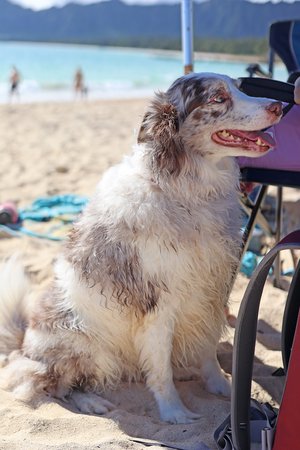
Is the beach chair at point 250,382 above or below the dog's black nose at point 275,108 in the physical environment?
below

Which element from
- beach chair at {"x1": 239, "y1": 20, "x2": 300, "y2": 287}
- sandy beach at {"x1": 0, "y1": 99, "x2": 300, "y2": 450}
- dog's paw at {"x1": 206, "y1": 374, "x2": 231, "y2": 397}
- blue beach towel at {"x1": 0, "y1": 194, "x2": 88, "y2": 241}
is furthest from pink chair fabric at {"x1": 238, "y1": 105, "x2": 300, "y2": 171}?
blue beach towel at {"x1": 0, "y1": 194, "x2": 88, "y2": 241}

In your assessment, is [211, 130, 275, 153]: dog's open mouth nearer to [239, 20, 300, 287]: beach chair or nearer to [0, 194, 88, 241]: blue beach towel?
[239, 20, 300, 287]: beach chair

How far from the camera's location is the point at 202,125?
7.61ft

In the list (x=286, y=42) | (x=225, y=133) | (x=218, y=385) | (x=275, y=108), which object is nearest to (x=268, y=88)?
(x=275, y=108)

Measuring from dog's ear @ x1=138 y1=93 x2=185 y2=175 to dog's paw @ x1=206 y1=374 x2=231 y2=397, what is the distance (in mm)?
1013

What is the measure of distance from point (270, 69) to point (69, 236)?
221 centimetres

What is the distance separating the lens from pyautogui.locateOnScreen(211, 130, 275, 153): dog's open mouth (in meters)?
2.31

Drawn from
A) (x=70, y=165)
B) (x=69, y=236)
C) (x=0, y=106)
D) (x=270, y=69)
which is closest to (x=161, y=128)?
(x=69, y=236)

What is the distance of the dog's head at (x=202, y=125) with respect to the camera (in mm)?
2307

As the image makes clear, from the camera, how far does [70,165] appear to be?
7.16 metres

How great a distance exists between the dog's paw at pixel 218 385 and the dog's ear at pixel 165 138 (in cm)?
101

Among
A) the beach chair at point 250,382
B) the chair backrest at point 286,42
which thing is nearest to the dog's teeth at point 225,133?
the beach chair at point 250,382

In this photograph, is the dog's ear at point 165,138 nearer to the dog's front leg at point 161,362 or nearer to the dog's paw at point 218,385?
the dog's front leg at point 161,362

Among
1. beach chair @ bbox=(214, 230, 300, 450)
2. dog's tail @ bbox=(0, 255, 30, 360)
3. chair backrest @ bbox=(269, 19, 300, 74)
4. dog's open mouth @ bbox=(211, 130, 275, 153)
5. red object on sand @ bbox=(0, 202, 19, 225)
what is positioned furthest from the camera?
red object on sand @ bbox=(0, 202, 19, 225)
